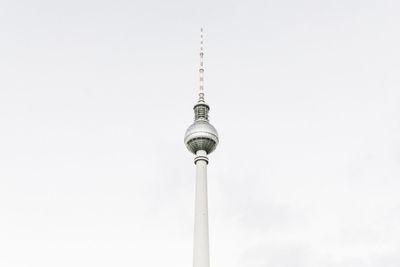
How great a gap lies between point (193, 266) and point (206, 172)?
756 inches

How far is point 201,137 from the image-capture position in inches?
3959

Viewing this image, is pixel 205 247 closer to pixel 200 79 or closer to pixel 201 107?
pixel 201 107

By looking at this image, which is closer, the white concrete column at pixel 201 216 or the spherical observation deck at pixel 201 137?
the white concrete column at pixel 201 216

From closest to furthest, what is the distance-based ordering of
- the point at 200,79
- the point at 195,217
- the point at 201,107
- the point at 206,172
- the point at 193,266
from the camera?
the point at 193,266, the point at 195,217, the point at 206,172, the point at 201,107, the point at 200,79

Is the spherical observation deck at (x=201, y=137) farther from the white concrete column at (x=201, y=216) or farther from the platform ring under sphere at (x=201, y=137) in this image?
the white concrete column at (x=201, y=216)

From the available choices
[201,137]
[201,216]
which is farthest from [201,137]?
[201,216]

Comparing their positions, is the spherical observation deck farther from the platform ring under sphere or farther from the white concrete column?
the white concrete column

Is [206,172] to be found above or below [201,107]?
below

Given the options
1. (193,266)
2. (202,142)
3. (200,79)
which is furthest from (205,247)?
(200,79)

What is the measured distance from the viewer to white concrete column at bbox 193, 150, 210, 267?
292 feet

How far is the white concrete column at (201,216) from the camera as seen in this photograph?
3504 inches

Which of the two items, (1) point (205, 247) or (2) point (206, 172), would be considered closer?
(1) point (205, 247)

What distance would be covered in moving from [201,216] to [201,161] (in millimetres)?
11779

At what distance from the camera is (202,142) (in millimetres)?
100938
